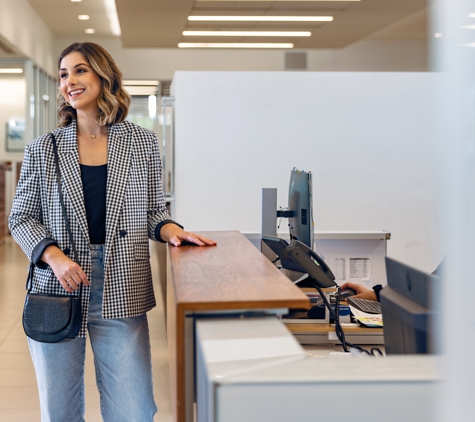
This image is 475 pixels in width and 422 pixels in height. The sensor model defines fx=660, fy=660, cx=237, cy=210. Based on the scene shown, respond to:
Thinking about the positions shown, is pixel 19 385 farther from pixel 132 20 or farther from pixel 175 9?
pixel 132 20

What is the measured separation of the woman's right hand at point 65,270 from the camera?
1.81m

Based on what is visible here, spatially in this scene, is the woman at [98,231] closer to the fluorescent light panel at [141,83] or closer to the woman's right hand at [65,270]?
the woman's right hand at [65,270]

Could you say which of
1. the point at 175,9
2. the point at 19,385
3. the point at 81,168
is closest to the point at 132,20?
the point at 175,9

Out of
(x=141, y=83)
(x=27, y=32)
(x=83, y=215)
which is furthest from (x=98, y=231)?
(x=141, y=83)

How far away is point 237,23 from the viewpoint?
9219mm

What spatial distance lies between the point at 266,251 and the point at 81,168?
1.12m

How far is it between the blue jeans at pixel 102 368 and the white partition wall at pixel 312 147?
9.48 feet

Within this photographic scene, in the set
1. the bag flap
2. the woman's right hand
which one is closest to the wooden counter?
the woman's right hand

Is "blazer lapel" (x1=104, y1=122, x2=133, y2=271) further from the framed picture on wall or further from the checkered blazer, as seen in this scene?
the framed picture on wall

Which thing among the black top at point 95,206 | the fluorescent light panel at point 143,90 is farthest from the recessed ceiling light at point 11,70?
the black top at point 95,206

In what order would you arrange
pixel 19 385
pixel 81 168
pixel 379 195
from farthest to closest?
1. pixel 379 195
2. pixel 19 385
3. pixel 81 168

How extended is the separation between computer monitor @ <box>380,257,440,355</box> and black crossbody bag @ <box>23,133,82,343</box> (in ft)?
3.05

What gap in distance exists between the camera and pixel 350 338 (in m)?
2.35

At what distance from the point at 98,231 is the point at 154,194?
0.78 ft
